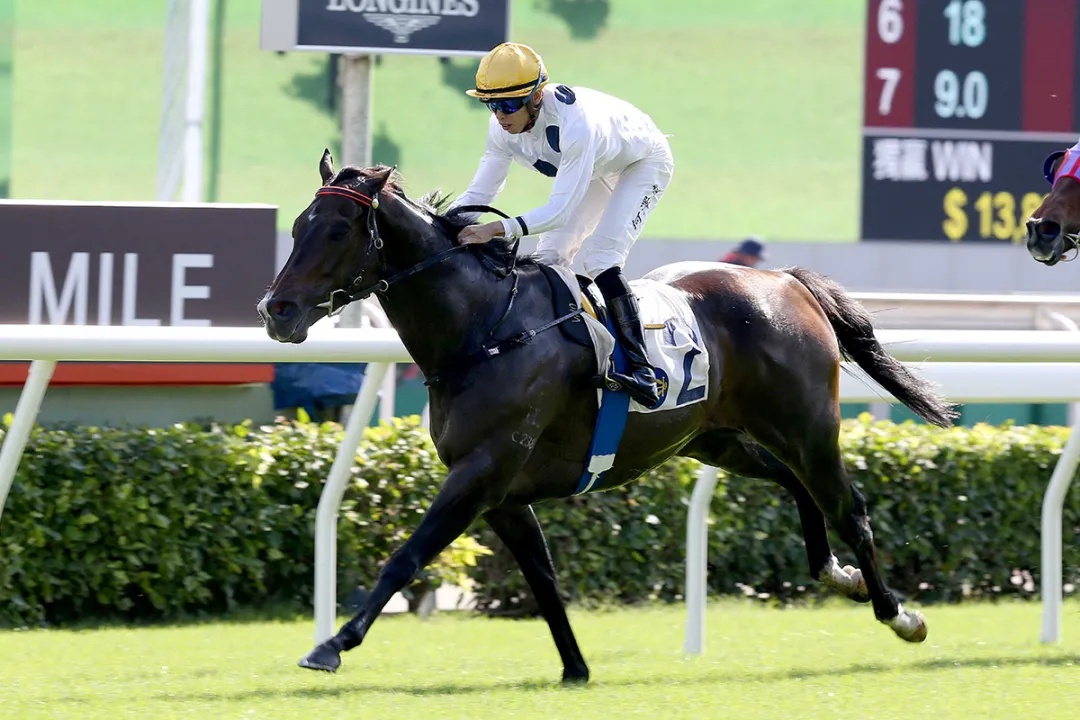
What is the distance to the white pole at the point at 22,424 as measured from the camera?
13.6 ft

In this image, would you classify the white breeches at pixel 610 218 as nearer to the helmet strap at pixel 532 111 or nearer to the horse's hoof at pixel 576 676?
the helmet strap at pixel 532 111

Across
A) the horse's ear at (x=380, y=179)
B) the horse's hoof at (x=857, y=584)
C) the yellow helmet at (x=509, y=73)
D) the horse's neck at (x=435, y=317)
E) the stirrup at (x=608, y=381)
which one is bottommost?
the horse's hoof at (x=857, y=584)

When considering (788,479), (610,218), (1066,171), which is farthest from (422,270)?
(1066,171)

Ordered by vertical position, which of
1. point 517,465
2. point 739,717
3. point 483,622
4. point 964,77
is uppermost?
point 964,77

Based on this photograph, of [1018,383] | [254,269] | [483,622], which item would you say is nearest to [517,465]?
[483,622]

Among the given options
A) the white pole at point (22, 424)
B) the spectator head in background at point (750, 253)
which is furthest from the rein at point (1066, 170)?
the spectator head in background at point (750, 253)

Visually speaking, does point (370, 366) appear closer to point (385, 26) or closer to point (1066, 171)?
point (1066, 171)

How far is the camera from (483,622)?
5.62m

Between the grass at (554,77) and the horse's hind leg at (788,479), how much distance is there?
51.9 ft

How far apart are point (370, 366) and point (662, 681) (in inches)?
46.1

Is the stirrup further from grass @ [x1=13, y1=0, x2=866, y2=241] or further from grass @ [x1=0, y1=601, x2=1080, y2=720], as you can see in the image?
grass @ [x1=13, y1=0, x2=866, y2=241]

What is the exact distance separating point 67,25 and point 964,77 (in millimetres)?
14754

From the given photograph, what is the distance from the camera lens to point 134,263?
6.21 metres

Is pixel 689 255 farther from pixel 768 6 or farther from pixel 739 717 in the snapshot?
pixel 739 717
